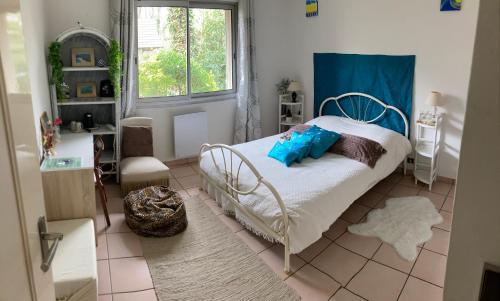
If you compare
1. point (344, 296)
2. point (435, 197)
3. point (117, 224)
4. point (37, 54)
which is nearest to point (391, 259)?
point (344, 296)

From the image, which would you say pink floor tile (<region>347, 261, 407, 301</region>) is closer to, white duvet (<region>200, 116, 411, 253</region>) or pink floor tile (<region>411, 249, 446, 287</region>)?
pink floor tile (<region>411, 249, 446, 287</region>)

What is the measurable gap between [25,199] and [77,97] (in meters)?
3.31

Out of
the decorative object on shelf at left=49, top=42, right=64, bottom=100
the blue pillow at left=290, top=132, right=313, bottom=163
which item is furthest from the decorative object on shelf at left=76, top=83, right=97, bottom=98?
the blue pillow at left=290, top=132, right=313, bottom=163

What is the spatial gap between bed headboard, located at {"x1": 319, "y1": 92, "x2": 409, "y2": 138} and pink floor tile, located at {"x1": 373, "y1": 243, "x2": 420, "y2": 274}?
6.00 ft

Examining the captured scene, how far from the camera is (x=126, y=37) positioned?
4137 mm

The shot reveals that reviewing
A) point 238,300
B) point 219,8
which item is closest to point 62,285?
point 238,300

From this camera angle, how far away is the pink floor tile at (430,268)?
266 centimetres

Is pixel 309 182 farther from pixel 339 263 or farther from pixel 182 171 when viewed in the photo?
pixel 182 171

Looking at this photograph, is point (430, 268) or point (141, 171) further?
point (141, 171)

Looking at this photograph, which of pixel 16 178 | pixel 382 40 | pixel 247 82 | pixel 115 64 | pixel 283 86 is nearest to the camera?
pixel 16 178

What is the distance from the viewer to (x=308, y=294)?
2.52 m

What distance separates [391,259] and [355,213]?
0.78 m

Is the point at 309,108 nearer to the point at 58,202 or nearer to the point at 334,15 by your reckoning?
the point at 334,15

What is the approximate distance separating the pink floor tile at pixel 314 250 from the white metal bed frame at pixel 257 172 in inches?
10.2
